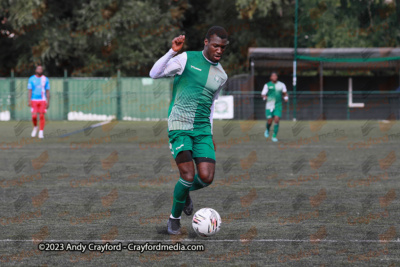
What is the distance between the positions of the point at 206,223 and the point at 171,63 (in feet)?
5.04

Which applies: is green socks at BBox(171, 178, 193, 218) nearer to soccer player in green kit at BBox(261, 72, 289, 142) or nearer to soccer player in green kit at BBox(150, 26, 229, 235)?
soccer player in green kit at BBox(150, 26, 229, 235)

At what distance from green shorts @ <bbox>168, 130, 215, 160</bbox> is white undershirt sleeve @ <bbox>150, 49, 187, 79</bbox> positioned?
59 cm

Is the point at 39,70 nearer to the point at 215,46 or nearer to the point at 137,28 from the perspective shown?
the point at 215,46

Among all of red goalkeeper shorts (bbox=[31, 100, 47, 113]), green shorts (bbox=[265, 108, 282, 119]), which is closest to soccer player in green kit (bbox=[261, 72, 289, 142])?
green shorts (bbox=[265, 108, 282, 119])

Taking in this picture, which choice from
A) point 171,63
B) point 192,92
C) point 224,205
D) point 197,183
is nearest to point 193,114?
point 192,92

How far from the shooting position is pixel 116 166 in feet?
47.4

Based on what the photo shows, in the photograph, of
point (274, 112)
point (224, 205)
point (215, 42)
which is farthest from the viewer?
point (274, 112)

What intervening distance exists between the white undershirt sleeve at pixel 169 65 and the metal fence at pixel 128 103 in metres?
31.1

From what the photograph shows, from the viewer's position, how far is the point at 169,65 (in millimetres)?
7129

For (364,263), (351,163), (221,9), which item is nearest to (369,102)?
(221,9)

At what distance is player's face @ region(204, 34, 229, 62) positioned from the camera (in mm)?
7238

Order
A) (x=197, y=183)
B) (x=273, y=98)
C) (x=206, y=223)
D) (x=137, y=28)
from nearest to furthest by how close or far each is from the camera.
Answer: (x=206, y=223) → (x=197, y=183) → (x=273, y=98) → (x=137, y=28)

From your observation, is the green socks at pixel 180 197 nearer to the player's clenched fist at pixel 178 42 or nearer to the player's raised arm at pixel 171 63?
the player's raised arm at pixel 171 63

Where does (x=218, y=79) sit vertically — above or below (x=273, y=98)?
above
